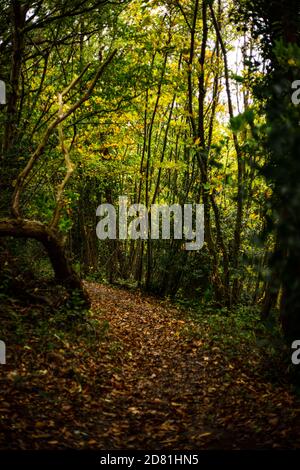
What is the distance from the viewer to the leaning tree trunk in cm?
777

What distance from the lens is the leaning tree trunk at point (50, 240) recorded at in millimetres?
7770

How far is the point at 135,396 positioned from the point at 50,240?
343cm

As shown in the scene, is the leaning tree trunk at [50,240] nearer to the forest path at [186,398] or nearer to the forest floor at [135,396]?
the forest floor at [135,396]

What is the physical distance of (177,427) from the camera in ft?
17.8

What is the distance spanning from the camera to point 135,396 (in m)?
6.38

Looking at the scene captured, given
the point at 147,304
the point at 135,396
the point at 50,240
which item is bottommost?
the point at 147,304

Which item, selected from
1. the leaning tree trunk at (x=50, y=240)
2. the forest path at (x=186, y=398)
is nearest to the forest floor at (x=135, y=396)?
the forest path at (x=186, y=398)

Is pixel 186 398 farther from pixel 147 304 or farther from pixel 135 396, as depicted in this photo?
pixel 147 304

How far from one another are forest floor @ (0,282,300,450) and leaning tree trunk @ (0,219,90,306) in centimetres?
89

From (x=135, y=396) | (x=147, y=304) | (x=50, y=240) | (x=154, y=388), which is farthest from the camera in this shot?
(x=147, y=304)

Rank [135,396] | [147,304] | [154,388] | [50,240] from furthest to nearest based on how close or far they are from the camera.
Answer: [147,304] → [50,240] → [154,388] → [135,396]

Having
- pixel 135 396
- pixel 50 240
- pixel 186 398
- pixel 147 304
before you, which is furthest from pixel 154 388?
pixel 147 304

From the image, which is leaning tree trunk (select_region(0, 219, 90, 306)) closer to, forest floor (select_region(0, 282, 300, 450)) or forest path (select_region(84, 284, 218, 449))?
forest floor (select_region(0, 282, 300, 450))
